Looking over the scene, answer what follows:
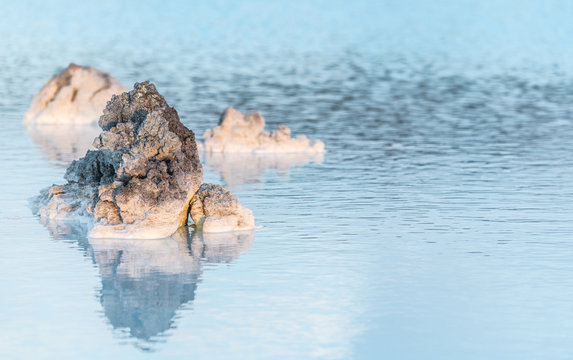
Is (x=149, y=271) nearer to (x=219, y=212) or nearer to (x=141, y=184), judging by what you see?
(x=141, y=184)

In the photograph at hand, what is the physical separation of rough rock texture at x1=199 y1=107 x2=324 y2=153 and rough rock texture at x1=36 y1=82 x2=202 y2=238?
29.6 ft

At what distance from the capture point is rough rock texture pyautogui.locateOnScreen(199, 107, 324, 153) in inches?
1157

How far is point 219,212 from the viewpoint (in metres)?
19.5

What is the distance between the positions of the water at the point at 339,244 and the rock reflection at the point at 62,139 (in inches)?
4.5

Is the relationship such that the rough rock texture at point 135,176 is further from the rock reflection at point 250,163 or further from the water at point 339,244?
the rock reflection at point 250,163

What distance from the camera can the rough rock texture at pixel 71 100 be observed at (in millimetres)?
35000

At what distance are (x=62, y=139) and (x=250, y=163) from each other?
6.55 m

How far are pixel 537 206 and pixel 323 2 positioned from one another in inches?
4534

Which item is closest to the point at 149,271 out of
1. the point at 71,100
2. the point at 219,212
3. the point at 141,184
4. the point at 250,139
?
Result: the point at 141,184

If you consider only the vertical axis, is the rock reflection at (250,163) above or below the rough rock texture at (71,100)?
below

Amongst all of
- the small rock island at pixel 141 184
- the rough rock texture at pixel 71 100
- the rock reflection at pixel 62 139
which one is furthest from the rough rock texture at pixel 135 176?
the rough rock texture at pixel 71 100

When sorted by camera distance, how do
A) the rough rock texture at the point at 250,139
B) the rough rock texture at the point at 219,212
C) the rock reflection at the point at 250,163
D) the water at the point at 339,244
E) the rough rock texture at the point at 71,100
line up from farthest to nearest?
the rough rock texture at the point at 71,100
the rough rock texture at the point at 250,139
the rock reflection at the point at 250,163
the rough rock texture at the point at 219,212
the water at the point at 339,244

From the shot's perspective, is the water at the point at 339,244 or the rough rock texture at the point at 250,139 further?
the rough rock texture at the point at 250,139

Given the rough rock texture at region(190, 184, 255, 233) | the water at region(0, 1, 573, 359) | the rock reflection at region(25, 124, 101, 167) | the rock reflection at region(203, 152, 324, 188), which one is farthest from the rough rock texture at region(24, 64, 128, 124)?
the rough rock texture at region(190, 184, 255, 233)
